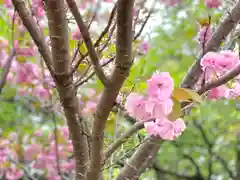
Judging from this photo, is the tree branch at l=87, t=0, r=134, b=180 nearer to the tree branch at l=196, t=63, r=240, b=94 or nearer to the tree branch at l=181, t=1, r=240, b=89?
the tree branch at l=196, t=63, r=240, b=94

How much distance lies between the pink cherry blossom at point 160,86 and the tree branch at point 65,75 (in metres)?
0.22

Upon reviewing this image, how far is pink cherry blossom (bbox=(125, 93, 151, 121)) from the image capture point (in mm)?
843

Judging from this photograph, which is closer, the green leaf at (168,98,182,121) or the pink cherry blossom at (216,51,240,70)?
the green leaf at (168,98,182,121)

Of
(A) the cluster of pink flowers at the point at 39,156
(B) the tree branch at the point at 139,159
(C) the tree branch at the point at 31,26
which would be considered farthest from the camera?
(A) the cluster of pink flowers at the point at 39,156

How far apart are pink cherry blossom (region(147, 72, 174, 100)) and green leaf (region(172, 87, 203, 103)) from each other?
0.01m

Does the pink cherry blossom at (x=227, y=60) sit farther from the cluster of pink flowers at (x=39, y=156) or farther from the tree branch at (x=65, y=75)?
the cluster of pink flowers at (x=39, y=156)

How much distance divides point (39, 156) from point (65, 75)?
2308 millimetres

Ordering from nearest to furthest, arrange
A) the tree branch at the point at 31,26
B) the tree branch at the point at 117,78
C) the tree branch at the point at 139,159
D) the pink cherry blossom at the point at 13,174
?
the tree branch at the point at 117,78
the tree branch at the point at 31,26
the tree branch at the point at 139,159
the pink cherry blossom at the point at 13,174

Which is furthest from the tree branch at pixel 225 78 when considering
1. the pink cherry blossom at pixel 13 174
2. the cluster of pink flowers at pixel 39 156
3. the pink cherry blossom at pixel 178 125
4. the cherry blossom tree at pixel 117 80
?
the pink cherry blossom at pixel 13 174

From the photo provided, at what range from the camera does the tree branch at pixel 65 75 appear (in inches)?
33.5

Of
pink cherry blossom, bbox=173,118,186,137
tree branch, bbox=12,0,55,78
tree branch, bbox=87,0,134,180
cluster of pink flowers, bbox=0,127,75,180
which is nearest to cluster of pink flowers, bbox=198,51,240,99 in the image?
pink cherry blossom, bbox=173,118,186,137

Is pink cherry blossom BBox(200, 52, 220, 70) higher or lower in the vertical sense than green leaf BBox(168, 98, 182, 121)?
higher

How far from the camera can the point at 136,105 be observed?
0.85 m

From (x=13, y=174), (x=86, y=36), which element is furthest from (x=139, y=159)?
(x=13, y=174)
